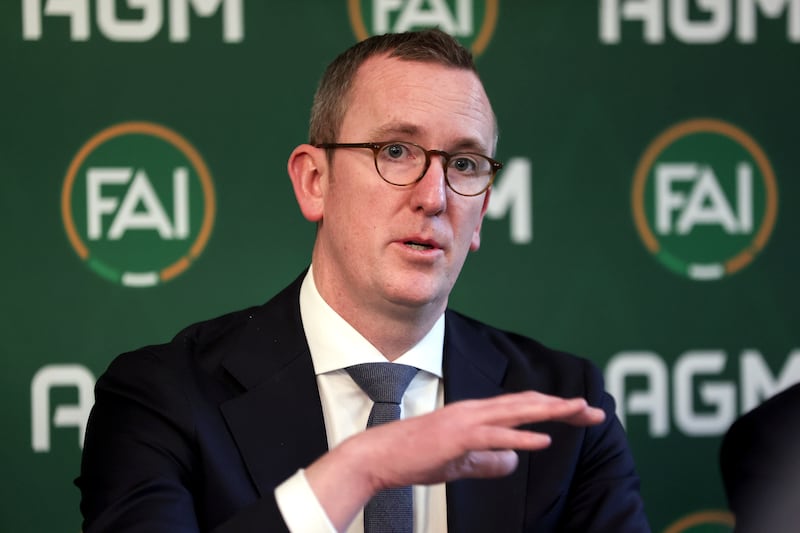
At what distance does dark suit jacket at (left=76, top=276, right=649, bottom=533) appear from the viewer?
1.77 metres

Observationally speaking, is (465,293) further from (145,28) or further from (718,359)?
(145,28)

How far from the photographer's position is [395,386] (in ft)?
6.33

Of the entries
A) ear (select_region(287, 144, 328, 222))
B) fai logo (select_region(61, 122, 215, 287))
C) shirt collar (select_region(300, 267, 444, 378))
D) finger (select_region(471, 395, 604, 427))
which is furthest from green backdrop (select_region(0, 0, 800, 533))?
finger (select_region(471, 395, 604, 427))

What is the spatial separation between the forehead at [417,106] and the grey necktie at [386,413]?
39 cm

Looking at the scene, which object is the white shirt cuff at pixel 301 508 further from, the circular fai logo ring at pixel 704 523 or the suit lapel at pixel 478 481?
the circular fai logo ring at pixel 704 523

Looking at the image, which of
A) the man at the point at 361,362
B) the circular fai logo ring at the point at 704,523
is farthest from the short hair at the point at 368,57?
the circular fai logo ring at the point at 704,523

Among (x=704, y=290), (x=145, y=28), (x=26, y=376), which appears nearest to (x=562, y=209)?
(x=704, y=290)

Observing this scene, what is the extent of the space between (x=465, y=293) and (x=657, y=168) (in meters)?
0.56

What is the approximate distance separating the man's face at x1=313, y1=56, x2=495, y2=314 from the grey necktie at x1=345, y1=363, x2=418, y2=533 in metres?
0.10

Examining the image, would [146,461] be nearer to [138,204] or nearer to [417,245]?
[417,245]

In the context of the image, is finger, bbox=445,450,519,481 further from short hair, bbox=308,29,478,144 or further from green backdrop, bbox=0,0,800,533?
green backdrop, bbox=0,0,800,533

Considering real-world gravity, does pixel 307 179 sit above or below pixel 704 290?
above

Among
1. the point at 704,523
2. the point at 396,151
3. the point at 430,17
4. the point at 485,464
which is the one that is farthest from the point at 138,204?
the point at 704,523

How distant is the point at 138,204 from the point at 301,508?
124 cm
